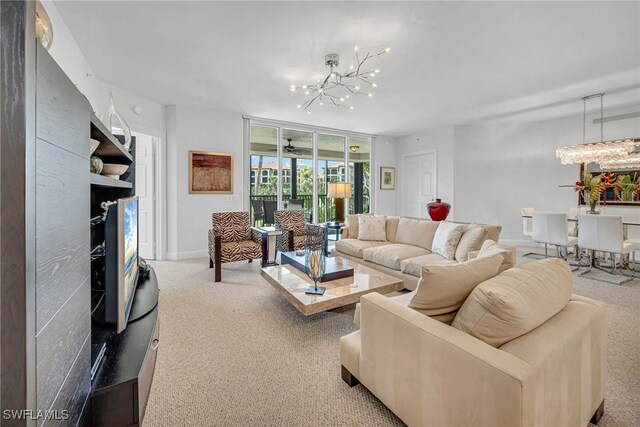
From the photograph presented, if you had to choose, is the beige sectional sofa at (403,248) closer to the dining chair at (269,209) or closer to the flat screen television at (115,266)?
the dining chair at (269,209)

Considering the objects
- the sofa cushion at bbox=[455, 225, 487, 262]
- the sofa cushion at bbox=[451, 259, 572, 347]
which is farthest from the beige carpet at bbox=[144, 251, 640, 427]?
the sofa cushion at bbox=[455, 225, 487, 262]

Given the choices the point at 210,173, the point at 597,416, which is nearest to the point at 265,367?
the point at 597,416

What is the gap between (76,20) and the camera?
2371 millimetres

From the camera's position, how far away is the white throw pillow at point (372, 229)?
13.2 feet

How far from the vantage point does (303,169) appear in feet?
20.0

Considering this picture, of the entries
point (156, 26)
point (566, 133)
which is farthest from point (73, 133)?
point (566, 133)

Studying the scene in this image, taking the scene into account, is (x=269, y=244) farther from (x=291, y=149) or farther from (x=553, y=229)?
(x=553, y=229)

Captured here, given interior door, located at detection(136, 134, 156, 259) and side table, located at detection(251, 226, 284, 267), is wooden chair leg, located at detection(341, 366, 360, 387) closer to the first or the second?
side table, located at detection(251, 226, 284, 267)

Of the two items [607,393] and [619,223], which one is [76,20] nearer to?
[607,393]

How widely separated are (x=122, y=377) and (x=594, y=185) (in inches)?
236

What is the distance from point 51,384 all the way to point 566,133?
23.8ft

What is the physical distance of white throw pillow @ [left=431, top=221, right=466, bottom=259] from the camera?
3042mm

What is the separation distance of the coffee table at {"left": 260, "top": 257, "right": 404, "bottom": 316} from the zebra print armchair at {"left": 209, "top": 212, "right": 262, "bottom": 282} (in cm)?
101

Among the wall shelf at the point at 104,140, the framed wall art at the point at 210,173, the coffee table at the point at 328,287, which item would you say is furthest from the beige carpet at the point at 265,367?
the framed wall art at the point at 210,173
